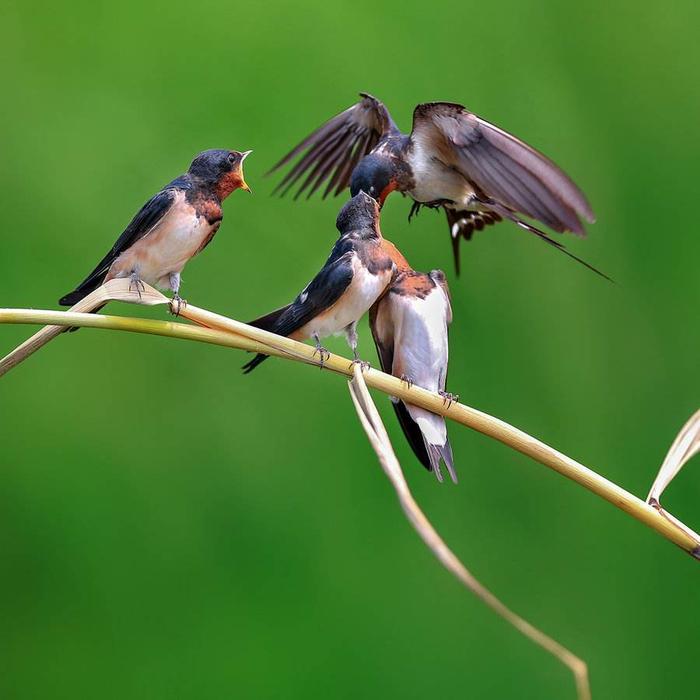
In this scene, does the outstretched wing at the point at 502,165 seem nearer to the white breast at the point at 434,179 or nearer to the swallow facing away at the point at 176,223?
the white breast at the point at 434,179

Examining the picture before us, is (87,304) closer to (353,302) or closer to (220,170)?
(220,170)

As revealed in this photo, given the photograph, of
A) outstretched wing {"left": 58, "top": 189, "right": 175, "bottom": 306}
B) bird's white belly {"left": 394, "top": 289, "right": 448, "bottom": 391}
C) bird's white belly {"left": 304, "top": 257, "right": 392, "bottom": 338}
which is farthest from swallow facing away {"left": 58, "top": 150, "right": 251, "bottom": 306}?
bird's white belly {"left": 394, "top": 289, "right": 448, "bottom": 391}

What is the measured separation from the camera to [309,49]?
4.66 feet

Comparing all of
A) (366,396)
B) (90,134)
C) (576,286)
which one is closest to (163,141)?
(90,134)

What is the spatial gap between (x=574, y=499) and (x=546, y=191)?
0.93m

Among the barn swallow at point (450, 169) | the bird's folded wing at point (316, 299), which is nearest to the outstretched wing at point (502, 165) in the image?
the barn swallow at point (450, 169)

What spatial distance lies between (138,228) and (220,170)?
0.07 m

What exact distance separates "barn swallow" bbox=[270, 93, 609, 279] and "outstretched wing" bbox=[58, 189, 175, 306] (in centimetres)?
11

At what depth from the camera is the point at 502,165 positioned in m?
0.55

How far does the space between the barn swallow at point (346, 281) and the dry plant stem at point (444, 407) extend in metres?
0.14

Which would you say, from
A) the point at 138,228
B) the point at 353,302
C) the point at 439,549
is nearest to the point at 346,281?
the point at 353,302

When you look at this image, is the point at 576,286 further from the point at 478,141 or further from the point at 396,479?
the point at 396,479

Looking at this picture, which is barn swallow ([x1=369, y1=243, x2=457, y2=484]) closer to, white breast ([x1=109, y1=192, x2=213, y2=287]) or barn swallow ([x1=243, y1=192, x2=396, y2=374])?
barn swallow ([x1=243, y1=192, x2=396, y2=374])

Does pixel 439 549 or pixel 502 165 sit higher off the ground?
pixel 502 165
